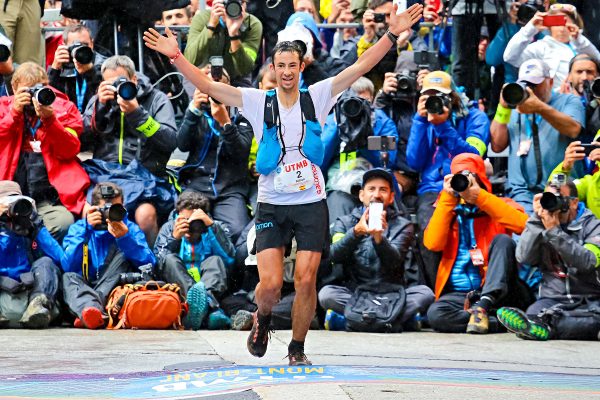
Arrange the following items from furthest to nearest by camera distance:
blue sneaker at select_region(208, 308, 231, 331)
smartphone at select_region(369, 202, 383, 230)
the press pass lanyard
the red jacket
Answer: the press pass lanyard
the red jacket
blue sneaker at select_region(208, 308, 231, 331)
smartphone at select_region(369, 202, 383, 230)

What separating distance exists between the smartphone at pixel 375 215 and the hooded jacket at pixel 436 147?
3.70 ft

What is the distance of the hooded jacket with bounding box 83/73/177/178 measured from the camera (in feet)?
35.7

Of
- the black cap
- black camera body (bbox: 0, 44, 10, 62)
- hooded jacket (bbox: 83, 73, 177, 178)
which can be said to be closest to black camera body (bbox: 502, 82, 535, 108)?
the black cap

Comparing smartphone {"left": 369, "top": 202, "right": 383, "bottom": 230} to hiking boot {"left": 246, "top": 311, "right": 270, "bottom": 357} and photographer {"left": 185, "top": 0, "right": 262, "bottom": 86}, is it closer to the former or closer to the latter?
hiking boot {"left": 246, "top": 311, "right": 270, "bottom": 357}

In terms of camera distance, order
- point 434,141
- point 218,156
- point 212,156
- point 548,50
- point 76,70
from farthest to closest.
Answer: point 548,50 < point 76,70 < point 212,156 < point 218,156 < point 434,141

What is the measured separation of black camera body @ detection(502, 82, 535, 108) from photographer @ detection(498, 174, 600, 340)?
0.96m

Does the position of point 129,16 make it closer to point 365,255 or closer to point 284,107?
point 365,255

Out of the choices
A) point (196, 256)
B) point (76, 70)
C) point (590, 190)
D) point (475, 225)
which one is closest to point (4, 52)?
point (76, 70)

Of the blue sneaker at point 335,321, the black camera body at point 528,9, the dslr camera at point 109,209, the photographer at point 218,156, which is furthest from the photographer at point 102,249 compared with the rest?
the black camera body at point 528,9

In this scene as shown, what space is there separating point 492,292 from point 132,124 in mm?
3414

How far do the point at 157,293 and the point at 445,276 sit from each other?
2450 mm

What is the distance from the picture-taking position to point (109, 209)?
10.0 metres

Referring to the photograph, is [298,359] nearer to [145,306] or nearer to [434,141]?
[145,306]

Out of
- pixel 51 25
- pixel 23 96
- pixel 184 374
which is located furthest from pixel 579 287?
pixel 51 25
